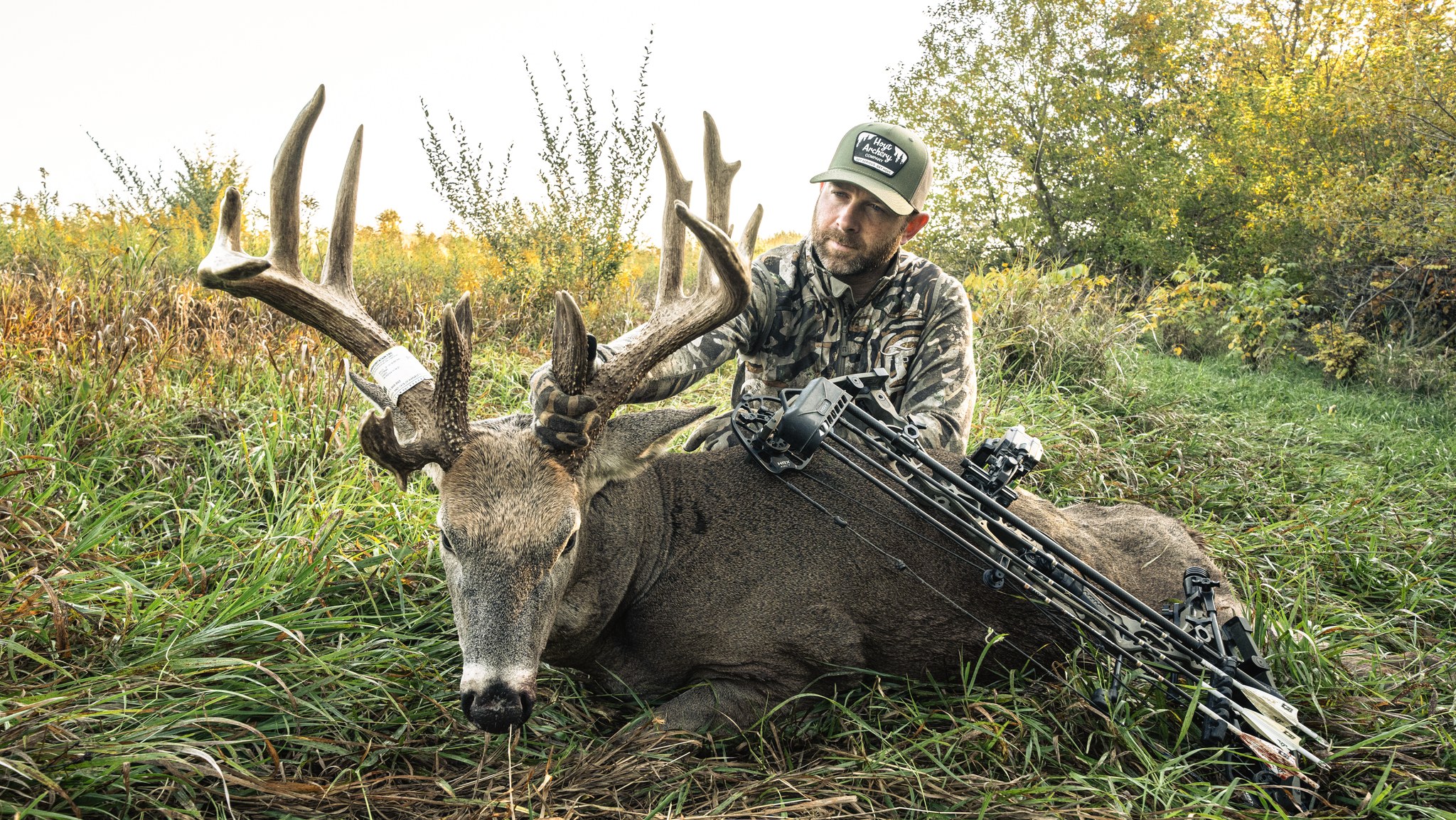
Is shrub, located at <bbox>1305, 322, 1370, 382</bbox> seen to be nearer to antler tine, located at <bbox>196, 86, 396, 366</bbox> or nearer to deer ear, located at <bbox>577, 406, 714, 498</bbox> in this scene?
deer ear, located at <bbox>577, 406, 714, 498</bbox>

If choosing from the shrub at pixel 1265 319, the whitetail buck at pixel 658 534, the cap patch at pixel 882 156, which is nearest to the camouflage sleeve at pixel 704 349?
the whitetail buck at pixel 658 534

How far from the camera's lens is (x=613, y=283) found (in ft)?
26.5

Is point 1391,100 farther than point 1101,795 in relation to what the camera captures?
Yes

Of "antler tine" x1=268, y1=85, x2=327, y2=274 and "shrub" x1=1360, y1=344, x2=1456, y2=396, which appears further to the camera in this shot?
"shrub" x1=1360, y1=344, x2=1456, y2=396

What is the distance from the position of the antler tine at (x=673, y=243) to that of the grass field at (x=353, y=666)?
1470 mm

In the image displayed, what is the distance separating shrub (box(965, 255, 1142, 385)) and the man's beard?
10.2 feet

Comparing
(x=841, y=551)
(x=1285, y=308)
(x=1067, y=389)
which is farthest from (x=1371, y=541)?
(x=1285, y=308)

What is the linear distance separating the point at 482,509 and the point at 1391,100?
11.2m

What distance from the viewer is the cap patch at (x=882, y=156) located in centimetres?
434

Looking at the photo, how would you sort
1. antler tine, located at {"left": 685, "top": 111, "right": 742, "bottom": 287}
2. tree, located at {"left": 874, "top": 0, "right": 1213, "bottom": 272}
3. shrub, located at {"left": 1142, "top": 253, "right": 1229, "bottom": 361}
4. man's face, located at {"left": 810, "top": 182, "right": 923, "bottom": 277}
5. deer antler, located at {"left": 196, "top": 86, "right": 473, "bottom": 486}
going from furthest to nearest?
tree, located at {"left": 874, "top": 0, "right": 1213, "bottom": 272}, shrub, located at {"left": 1142, "top": 253, "right": 1229, "bottom": 361}, man's face, located at {"left": 810, "top": 182, "right": 923, "bottom": 277}, antler tine, located at {"left": 685, "top": 111, "right": 742, "bottom": 287}, deer antler, located at {"left": 196, "top": 86, "right": 473, "bottom": 486}

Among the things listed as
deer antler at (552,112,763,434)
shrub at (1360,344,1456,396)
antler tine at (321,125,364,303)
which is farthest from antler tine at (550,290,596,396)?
shrub at (1360,344,1456,396)

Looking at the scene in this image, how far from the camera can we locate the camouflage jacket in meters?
4.32

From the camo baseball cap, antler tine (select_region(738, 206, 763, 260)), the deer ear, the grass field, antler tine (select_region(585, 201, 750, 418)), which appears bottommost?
the grass field

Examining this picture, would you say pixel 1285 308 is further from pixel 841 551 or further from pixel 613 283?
pixel 841 551
